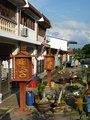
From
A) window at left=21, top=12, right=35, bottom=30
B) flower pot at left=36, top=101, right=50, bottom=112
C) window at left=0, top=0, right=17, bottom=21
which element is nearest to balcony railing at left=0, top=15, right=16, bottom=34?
window at left=0, top=0, right=17, bottom=21

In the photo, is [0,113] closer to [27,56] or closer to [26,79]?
[26,79]

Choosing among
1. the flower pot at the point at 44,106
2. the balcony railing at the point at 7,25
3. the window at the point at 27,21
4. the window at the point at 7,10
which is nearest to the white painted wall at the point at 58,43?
the window at the point at 27,21

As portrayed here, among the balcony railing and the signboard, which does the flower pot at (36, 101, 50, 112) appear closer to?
the signboard

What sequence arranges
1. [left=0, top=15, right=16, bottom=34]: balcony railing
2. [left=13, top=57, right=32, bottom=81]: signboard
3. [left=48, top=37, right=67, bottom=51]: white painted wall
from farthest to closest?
[left=48, top=37, right=67, bottom=51]: white painted wall
[left=0, top=15, right=16, bottom=34]: balcony railing
[left=13, top=57, right=32, bottom=81]: signboard

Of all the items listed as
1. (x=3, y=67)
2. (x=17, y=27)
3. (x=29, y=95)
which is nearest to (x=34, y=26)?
(x=17, y=27)

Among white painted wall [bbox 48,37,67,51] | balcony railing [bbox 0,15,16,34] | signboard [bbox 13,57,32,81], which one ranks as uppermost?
white painted wall [bbox 48,37,67,51]

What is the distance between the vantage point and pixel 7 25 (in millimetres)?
13758

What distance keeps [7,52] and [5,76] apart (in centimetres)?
151

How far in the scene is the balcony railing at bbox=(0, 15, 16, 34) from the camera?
12862mm

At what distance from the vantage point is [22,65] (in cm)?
1026

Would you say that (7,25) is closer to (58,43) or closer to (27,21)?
(27,21)

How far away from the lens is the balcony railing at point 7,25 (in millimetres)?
12862

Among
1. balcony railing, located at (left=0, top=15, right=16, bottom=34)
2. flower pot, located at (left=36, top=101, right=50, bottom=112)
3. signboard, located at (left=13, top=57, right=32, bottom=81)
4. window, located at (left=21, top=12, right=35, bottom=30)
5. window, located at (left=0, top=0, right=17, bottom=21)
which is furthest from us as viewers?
window, located at (left=21, top=12, right=35, bottom=30)

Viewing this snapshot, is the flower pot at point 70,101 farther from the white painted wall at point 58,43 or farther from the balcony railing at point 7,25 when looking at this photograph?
the white painted wall at point 58,43
